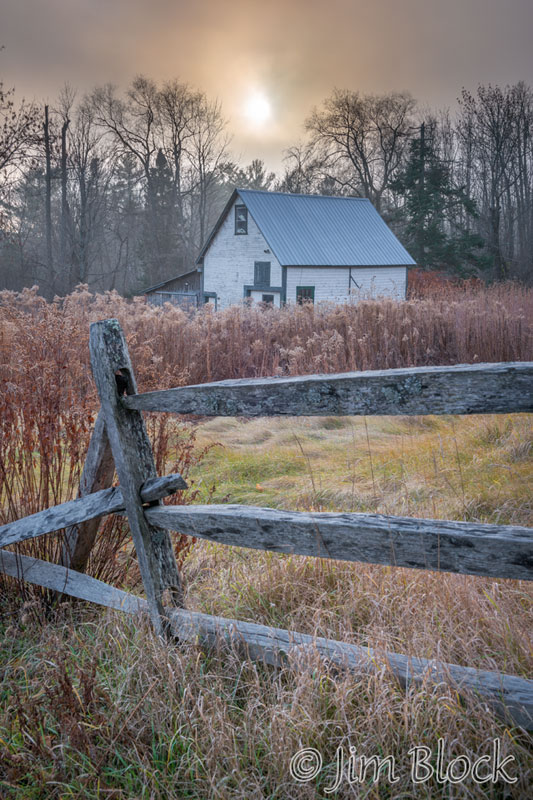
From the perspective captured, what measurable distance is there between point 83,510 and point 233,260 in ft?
98.3

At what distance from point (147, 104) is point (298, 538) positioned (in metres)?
41.3

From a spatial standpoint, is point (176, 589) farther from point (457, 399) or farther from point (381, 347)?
point (381, 347)

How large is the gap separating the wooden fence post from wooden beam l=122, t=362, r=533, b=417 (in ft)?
1.06

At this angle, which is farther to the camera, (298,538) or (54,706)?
(54,706)

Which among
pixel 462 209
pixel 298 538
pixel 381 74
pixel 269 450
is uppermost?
pixel 381 74

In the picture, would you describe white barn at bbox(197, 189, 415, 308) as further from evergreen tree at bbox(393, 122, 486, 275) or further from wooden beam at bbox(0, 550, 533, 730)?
wooden beam at bbox(0, 550, 533, 730)

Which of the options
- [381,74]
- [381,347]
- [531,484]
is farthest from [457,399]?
[381,74]

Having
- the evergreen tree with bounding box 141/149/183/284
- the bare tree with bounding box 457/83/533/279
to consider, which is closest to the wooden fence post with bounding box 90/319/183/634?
the bare tree with bounding box 457/83/533/279

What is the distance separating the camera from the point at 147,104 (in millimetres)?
37812

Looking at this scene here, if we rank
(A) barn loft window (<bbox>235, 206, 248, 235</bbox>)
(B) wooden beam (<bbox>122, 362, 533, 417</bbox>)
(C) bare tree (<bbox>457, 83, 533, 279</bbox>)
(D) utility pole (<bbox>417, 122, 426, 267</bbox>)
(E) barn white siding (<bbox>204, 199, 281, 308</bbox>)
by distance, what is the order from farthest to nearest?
(D) utility pole (<bbox>417, 122, 426, 267</bbox>)
(C) bare tree (<bbox>457, 83, 533, 279</bbox>)
(A) barn loft window (<bbox>235, 206, 248, 235</bbox>)
(E) barn white siding (<bbox>204, 199, 281, 308</bbox>)
(B) wooden beam (<bbox>122, 362, 533, 417</bbox>)

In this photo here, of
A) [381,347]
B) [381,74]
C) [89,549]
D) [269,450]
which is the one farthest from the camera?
[381,74]

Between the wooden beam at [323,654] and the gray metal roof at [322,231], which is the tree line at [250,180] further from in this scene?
the wooden beam at [323,654]

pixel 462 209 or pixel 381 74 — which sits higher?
pixel 381 74

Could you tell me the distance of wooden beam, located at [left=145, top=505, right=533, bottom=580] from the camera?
177cm
